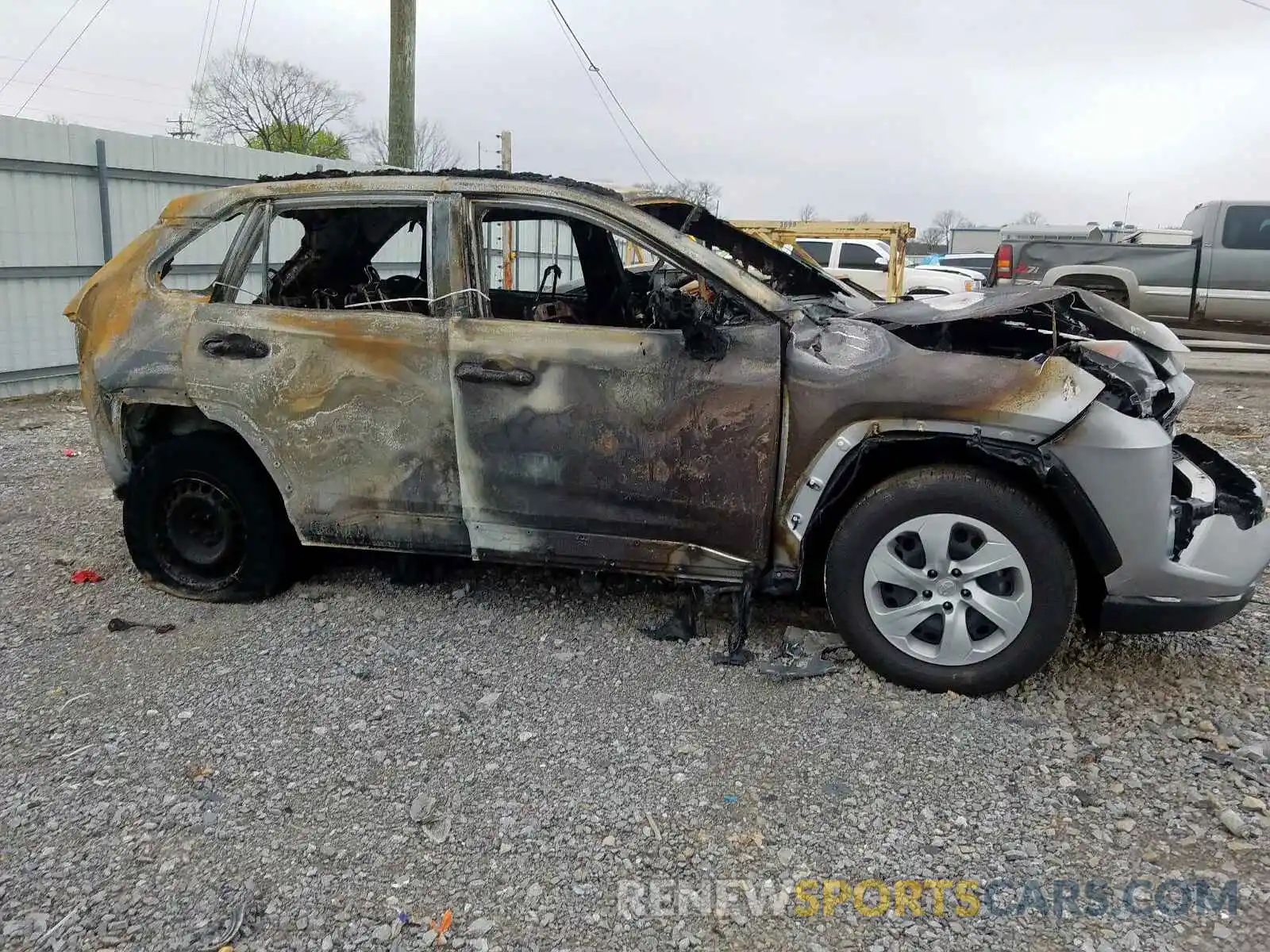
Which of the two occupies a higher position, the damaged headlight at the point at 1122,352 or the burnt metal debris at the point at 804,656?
the damaged headlight at the point at 1122,352

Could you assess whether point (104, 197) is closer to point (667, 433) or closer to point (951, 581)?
point (667, 433)

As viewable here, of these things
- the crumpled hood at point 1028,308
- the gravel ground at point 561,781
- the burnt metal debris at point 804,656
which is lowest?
the gravel ground at point 561,781

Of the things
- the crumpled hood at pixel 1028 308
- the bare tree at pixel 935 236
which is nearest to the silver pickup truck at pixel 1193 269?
the crumpled hood at pixel 1028 308

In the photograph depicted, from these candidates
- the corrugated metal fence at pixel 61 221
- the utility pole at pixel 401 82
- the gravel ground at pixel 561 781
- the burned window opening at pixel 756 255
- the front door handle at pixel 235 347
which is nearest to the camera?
the gravel ground at pixel 561 781

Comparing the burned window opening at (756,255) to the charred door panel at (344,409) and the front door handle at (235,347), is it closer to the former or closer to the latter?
the charred door panel at (344,409)

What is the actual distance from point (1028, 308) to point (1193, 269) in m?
9.62

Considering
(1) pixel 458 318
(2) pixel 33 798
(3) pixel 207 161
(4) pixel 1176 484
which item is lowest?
(2) pixel 33 798

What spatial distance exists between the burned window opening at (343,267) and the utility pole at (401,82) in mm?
6029

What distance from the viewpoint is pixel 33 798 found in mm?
2787

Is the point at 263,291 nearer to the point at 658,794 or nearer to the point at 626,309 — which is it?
the point at 626,309

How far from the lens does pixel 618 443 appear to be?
359cm

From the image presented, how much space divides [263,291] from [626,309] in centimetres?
162

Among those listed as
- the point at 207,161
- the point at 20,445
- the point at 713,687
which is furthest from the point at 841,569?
the point at 207,161

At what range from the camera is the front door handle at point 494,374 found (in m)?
3.62
